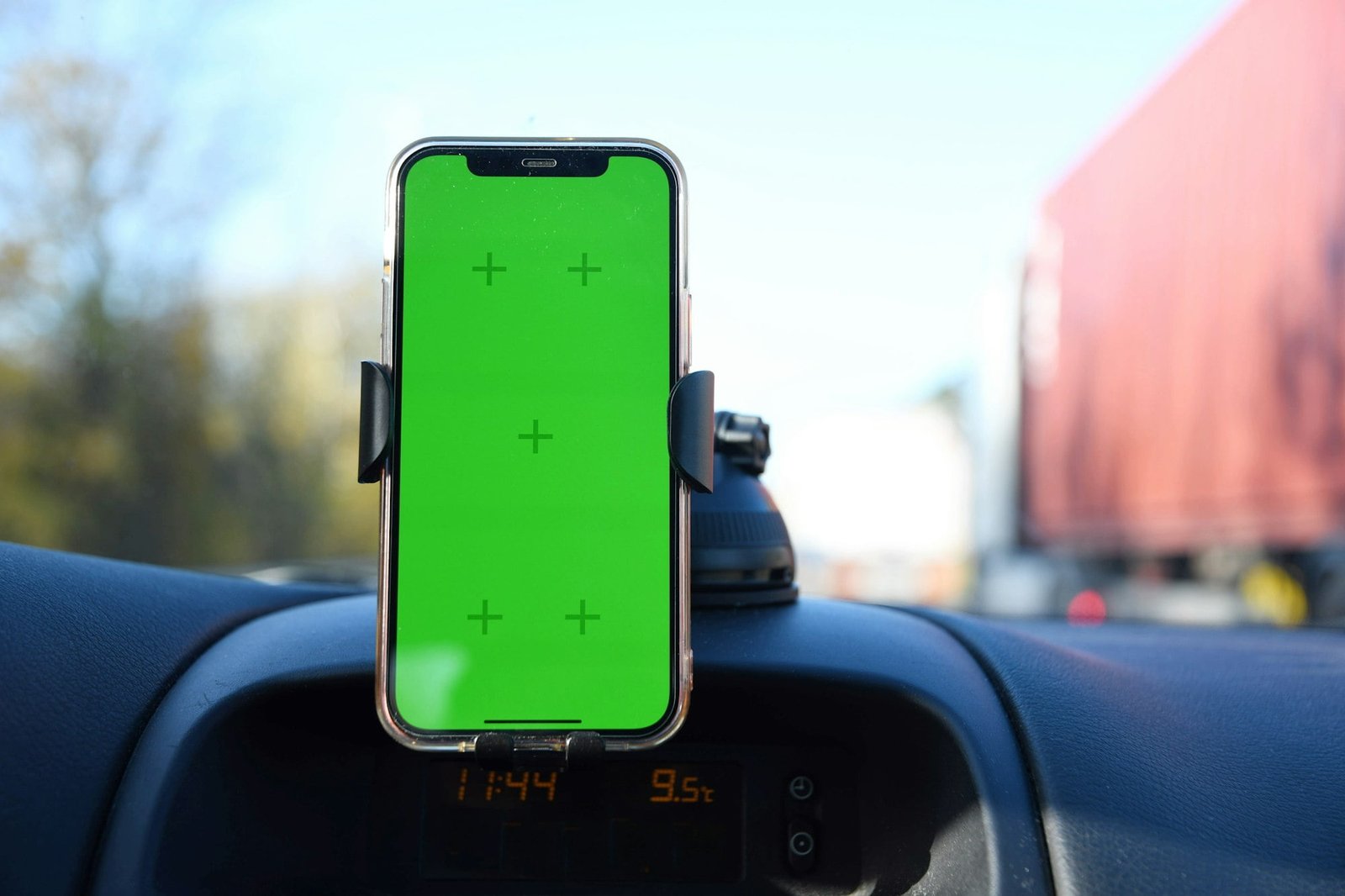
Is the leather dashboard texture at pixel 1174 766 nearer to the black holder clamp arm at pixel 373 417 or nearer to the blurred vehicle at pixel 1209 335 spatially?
the black holder clamp arm at pixel 373 417

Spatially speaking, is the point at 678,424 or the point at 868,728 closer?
the point at 678,424

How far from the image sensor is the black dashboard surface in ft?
4.59

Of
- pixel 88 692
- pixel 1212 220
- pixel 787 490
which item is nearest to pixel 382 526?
pixel 88 692

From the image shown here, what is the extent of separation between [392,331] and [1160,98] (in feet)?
40.6

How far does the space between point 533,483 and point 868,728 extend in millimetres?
551

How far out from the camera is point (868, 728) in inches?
63.6

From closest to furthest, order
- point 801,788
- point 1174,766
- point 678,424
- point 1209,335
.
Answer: point 678,424, point 1174,766, point 801,788, point 1209,335

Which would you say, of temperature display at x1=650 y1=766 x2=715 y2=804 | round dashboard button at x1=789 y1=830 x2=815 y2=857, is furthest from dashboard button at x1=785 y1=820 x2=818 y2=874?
temperature display at x1=650 y1=766 x2=715 y2=804

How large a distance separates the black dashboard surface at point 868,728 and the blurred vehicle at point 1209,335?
8153 millimetres

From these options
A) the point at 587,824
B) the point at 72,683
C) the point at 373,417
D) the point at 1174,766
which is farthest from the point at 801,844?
the point at 72,683

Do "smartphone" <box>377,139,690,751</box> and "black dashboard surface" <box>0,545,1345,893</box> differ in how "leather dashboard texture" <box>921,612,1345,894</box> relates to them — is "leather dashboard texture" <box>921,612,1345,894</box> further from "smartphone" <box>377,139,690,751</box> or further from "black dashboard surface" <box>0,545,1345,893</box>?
"smartphone" <box>377,139,690,751</box>

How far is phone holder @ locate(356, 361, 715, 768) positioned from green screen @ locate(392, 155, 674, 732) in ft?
0.09

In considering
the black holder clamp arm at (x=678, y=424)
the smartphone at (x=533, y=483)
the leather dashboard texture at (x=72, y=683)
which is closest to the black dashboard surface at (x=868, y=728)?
the leather dashboard texture at (x=72, y=683)

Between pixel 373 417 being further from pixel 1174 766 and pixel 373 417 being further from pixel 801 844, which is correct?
pixel 1174 766
